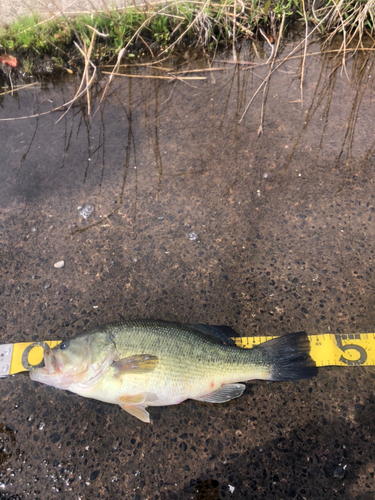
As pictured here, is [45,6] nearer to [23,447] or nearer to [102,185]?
[102,185]

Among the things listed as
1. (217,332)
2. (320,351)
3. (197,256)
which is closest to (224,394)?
(217,332)

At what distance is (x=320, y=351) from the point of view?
2455 millimetres

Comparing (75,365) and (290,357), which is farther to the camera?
(290,357)

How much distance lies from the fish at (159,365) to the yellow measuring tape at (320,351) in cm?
18

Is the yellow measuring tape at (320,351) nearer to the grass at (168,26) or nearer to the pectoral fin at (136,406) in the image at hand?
the pectoral fin at (136,406)

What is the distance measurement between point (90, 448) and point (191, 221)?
216 centimetres

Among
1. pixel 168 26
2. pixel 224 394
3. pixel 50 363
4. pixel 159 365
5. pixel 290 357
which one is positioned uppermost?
pixel 168 26

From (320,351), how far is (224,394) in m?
0.86

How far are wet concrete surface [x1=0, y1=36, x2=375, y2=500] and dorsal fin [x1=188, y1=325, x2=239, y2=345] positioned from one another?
138mm

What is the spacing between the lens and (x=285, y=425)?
7.46 feet

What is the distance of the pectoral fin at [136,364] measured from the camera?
2182mm

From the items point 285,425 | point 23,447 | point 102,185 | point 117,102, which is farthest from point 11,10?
point 285,425

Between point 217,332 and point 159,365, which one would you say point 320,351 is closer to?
point 217,332

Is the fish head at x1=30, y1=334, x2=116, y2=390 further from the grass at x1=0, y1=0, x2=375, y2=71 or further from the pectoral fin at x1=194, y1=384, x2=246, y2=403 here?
the grass at x1=0, y1=0, x2=375, y2=71
